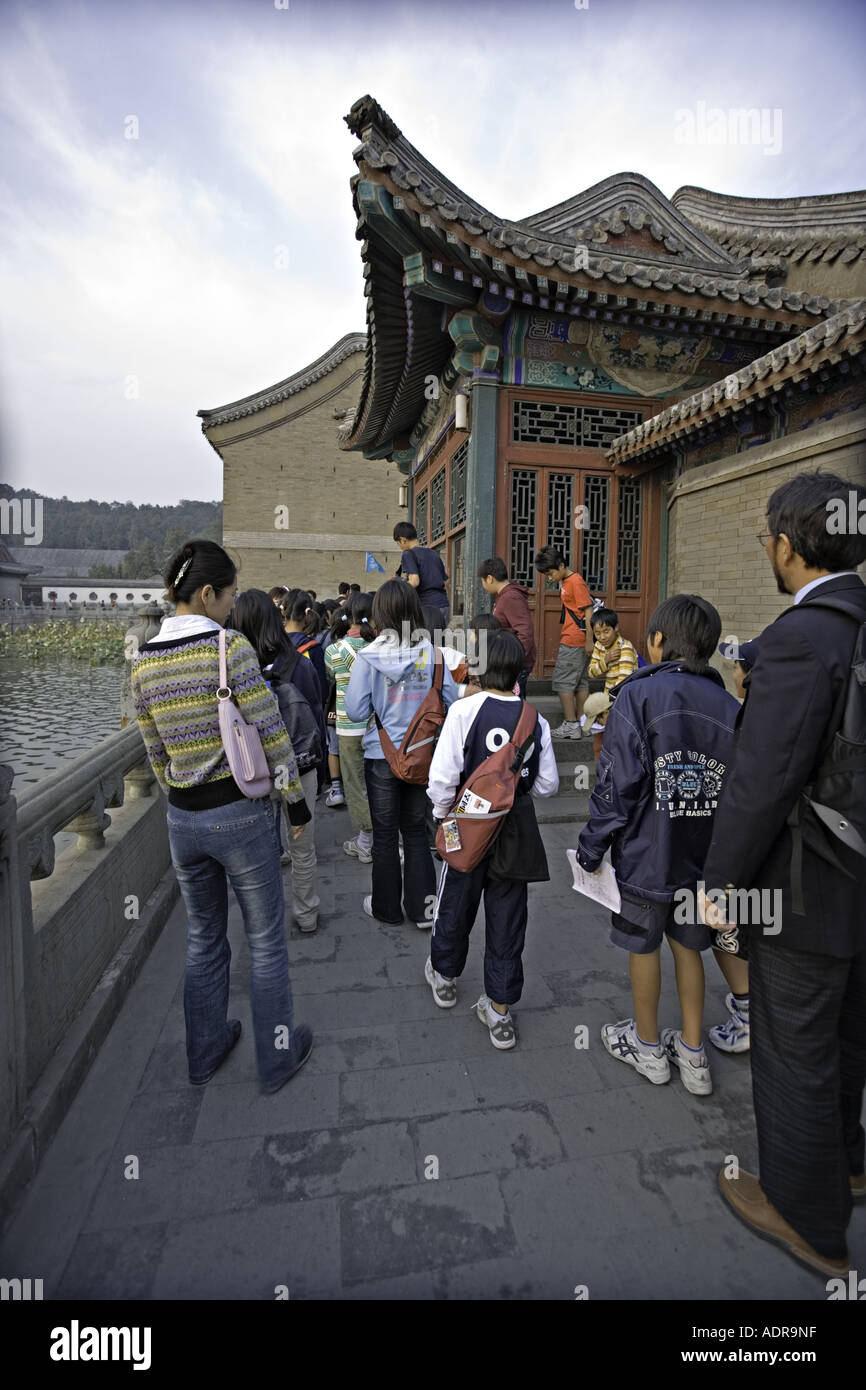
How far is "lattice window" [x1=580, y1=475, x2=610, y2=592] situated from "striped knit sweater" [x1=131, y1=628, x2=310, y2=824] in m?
5.70

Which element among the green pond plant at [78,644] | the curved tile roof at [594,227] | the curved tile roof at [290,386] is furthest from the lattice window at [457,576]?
the curved tile roof at [290,386]

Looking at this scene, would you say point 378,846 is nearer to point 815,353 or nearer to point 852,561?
point 852,561

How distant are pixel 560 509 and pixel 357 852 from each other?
4428 mm

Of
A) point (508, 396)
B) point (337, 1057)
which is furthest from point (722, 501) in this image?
point (337, 1057)

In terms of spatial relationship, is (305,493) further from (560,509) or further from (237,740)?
(237,740)

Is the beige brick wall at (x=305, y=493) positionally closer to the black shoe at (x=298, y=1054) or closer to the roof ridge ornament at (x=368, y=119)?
the roof ridge ornament at (x=368, y=119)

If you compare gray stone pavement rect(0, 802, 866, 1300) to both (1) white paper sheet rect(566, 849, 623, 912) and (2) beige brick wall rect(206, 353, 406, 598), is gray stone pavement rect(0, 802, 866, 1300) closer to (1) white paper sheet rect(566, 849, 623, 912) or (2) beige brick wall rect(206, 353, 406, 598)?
(1) white paper sheet rect(566, 849, 623, 912)

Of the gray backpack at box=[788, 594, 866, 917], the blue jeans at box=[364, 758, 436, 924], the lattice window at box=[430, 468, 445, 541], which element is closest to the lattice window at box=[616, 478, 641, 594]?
the lattice window at box=[430, 468, 445, 541]

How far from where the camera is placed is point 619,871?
2.39 m

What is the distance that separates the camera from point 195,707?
6.96ft

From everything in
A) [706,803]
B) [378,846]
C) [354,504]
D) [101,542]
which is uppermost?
[101,542]

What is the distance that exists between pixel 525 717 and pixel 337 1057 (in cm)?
155

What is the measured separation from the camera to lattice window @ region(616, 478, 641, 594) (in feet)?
23.8

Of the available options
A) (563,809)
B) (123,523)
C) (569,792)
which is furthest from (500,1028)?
(123,523)
